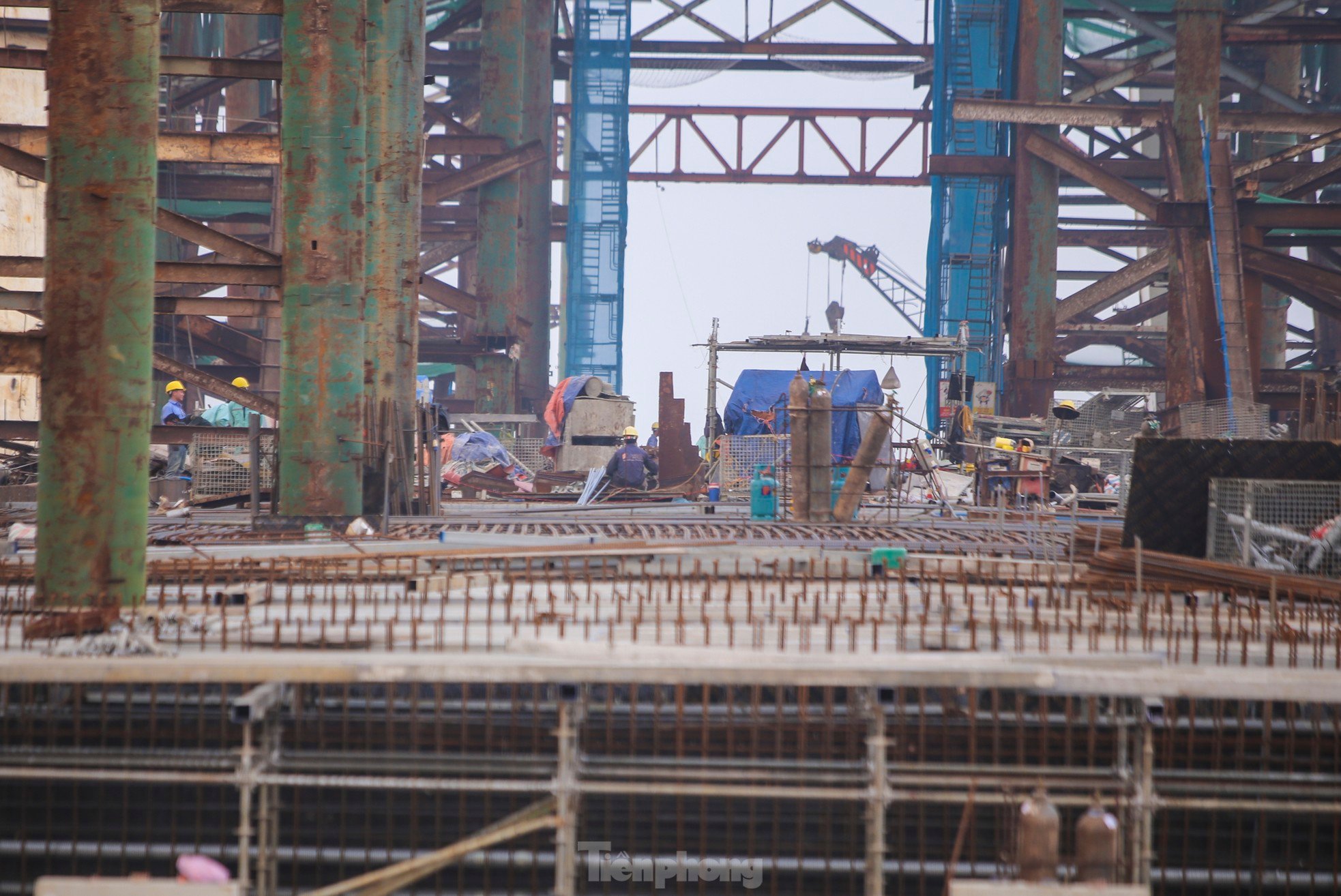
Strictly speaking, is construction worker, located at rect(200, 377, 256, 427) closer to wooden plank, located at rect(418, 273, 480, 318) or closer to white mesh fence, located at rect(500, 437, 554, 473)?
white mesh fence, located at rect(500, 437, 554, 473)

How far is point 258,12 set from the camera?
10.0 meters

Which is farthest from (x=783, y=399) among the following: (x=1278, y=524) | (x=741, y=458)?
(x=1278, y=524)

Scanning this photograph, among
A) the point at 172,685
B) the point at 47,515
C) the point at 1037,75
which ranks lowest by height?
the point at 172,685

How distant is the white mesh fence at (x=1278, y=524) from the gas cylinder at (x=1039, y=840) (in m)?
4.04

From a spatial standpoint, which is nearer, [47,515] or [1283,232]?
[47,515]

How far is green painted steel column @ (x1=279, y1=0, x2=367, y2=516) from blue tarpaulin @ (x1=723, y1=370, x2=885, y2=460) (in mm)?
10376

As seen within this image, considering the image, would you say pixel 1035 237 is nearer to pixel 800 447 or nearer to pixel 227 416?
pixel 800 447

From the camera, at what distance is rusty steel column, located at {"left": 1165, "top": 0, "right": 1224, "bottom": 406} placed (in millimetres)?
21250

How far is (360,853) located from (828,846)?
2064 millimetres

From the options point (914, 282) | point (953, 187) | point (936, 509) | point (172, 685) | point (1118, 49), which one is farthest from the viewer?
point (914, 282)

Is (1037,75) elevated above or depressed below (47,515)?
above

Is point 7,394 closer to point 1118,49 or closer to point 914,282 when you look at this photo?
point 1118,49

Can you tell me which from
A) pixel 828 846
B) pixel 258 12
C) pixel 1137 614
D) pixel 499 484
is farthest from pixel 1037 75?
pixel 828 846

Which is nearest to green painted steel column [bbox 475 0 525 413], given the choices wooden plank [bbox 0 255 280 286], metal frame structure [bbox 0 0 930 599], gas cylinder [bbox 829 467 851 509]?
metal frame structure [bbox 0 0 930 599]
